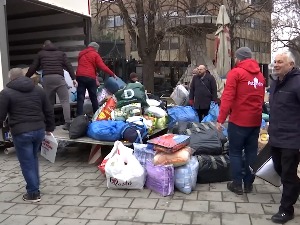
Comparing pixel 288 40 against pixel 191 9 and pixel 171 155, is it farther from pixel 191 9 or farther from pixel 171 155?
pixel 171 155

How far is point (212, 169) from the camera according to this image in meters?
5.10

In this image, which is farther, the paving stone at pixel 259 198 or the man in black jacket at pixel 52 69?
the man in black jacket at pixel 52 69

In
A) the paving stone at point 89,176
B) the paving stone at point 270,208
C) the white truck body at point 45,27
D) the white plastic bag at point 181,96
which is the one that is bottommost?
the paving stone at point 270,208

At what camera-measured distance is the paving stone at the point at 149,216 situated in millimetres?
3953

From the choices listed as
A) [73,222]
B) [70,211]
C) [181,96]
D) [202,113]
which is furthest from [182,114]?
[73,222]

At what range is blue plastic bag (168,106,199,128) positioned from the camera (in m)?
7.45

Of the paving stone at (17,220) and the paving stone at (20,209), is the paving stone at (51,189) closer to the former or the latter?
the paving stone at (20,209)

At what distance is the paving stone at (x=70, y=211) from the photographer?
13.6 ft

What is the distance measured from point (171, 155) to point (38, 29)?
6509 millimetres

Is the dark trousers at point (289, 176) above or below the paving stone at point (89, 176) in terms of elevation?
above

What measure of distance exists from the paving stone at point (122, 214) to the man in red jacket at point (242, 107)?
4.51 feet

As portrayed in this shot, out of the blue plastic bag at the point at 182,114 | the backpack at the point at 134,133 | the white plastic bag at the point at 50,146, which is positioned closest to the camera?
the white plastic bag at the point at 50,146

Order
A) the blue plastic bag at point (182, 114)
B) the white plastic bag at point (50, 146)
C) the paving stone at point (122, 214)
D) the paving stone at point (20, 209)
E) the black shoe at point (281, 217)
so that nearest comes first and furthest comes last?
the black shoe at point (281, 217) → the paving stone at point (122, 214) → the paving stone at point (20, 209) → the white plastic bag at point (50, 146) → the blue plastic bag at point (182, 114)

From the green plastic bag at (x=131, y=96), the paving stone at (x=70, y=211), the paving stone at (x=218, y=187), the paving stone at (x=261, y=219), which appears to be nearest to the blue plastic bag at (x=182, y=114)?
the green plastic bag at (x=131, y=96)
